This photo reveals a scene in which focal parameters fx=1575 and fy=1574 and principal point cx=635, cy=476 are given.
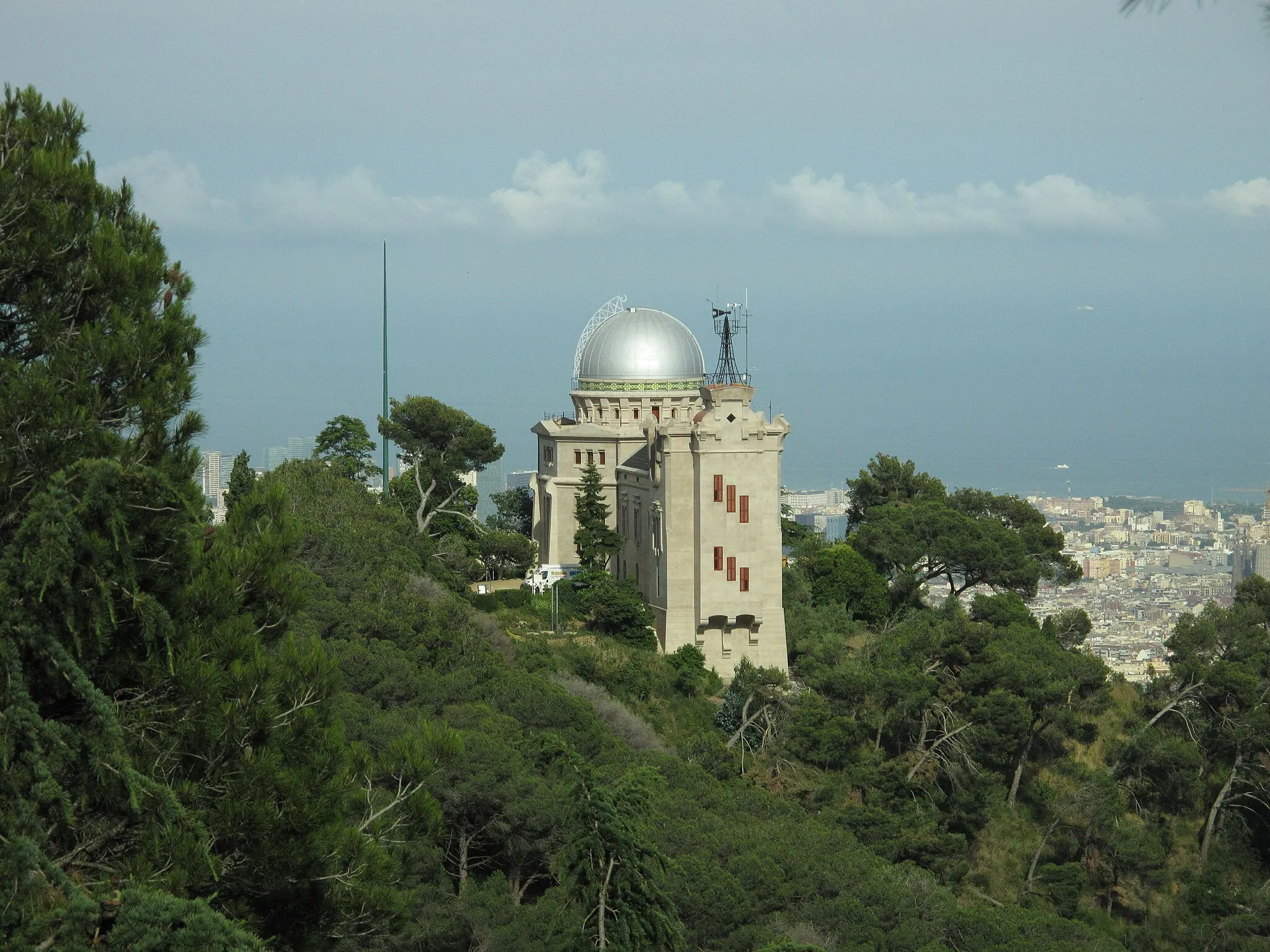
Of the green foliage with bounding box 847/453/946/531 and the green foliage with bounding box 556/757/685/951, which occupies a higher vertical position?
the green foliage with bounding box 847/453/946/531

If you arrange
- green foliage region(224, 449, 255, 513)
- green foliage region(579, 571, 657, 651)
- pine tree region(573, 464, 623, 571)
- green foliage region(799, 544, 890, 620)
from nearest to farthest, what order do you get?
green foliage region(224, 449, 255, 513) < green foliage region(579, 571, 657, 651) < pine tree region(573, 464, 623, 571) < green foliage region(799, 544, 890, 620)

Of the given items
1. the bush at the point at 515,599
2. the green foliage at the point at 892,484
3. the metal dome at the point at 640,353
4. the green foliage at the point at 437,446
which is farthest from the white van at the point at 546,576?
the green foliage at the point at 892,484

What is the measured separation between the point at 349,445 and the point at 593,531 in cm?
1377

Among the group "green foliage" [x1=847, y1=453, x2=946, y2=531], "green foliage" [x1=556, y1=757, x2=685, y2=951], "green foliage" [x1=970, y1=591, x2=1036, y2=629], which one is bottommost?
"green foliage" [x1=556, y1=757, x2=685, y2=951]

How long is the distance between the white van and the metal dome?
6.08 m

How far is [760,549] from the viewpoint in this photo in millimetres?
42188

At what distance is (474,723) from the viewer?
2586cm

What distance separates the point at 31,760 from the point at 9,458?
95.1 inches

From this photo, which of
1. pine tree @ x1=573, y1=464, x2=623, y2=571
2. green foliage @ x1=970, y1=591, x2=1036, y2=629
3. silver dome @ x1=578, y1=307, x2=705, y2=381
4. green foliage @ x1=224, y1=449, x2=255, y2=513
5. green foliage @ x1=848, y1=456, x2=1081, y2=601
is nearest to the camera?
green foliage @ x1=224, y1=449, x2=255, y2=513

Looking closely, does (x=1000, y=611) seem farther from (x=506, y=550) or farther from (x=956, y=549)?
(x=506, y=550)

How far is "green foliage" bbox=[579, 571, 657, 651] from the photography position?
4231cm

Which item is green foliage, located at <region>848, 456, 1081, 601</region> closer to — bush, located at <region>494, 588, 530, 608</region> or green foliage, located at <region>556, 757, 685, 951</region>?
bush, located at <region>494, 588, 530, 608</region>

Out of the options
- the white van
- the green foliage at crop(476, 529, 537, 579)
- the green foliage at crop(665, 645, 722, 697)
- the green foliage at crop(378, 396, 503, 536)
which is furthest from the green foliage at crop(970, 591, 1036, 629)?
the green foliage at crop(378, 396, 503, 536)

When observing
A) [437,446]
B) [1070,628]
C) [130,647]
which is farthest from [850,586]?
[130,647]
